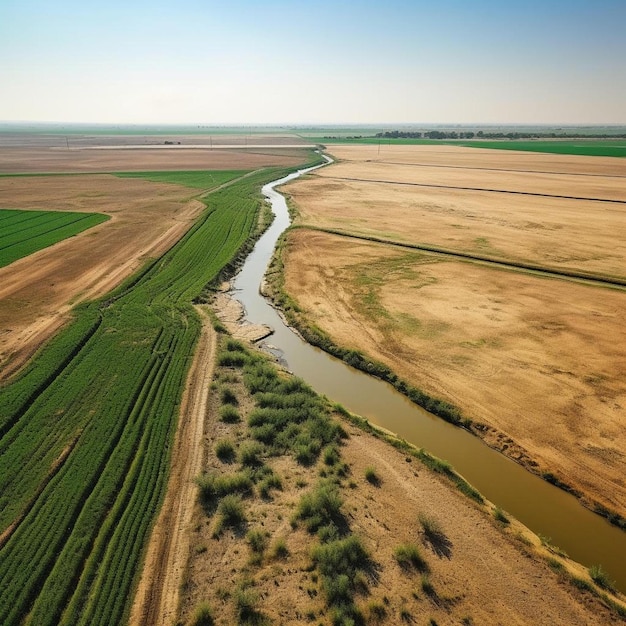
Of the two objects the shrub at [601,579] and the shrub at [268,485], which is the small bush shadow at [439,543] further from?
the shrub at [268,485]

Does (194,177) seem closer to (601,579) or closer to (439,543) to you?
(439,543)

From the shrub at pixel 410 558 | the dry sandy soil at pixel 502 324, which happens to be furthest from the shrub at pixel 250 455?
the dry sandy soil at pixel 502 324

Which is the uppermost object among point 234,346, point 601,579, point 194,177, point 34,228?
point 194,177

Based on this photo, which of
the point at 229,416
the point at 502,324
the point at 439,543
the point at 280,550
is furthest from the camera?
the point at 502,324

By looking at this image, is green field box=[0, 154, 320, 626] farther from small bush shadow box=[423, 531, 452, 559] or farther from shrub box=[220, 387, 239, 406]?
small bush shadow box=[423, 531, 452, 559]

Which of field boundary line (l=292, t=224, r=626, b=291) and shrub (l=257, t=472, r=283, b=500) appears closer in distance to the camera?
shrub (l=257, t=472, r=283, b=500)

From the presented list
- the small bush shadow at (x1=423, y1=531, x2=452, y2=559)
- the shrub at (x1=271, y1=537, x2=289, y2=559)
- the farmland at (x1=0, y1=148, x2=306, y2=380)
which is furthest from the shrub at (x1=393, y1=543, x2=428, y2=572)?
the farmland at (x1=0, y1=148, x2=306, y2=380)

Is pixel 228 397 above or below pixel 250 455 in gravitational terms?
below

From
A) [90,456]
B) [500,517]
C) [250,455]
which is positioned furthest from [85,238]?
[500,517]
